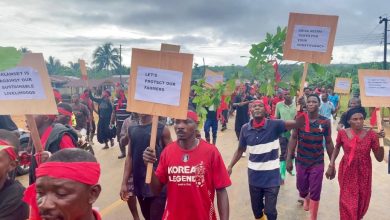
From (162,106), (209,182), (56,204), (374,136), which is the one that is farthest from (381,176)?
(56,204)

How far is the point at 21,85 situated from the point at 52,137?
2.67 ft

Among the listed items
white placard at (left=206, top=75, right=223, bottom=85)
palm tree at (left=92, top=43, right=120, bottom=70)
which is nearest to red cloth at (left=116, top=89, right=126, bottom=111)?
white placard at (left=206, top=75, right=223, bottom=85)

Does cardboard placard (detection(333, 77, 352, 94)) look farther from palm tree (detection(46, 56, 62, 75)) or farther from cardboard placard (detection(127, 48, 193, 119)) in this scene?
palm tree (detection(46, 56, 62, 75))

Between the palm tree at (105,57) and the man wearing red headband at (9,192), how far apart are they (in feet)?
232

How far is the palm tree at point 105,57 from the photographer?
71438 mm

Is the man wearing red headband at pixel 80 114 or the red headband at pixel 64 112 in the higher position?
the red headband at pixel 64 112

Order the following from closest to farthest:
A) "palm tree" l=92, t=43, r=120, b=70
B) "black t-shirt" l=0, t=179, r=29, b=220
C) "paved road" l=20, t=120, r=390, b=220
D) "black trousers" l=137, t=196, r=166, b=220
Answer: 1. "black t-shirt" l=0, t=179, r=29, b=220
2. "black trousers" l=137, t=196, r=166, b=220
3. "paved road" l=20, t=120, r=390, b=220
4. "palm tree" l=92, t=43, r=120, b=70

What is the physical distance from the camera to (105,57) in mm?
72125

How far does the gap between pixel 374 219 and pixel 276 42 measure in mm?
2988

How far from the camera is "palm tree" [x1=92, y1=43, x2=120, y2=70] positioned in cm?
7144

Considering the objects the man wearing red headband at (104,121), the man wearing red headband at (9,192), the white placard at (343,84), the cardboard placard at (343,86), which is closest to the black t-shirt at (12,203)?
the man wearing red headband at (9,192)

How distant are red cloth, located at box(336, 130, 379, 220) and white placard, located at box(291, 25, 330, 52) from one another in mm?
1300

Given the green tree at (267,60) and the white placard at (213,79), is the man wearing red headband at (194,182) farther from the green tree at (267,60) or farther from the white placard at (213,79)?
the white placard at (213,79)

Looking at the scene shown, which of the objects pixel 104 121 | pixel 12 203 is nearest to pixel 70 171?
pixel 12 203
